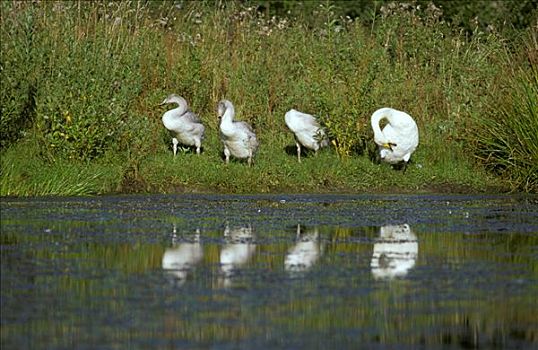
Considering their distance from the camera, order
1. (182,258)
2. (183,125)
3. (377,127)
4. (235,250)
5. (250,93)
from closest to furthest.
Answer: (182,258) → (235,250) → (183,125) → (377,127) → (250,93)

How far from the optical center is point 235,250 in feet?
36.6

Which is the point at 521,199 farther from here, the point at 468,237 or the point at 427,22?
the point at 427,22

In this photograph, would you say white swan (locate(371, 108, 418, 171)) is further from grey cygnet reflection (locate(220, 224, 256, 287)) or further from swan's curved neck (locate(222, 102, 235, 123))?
grey cygnet reflection (locate(220, 224, 256, 287))

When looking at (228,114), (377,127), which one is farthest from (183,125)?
(377,127)

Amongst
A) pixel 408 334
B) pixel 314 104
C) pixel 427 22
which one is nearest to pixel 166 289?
pixel 408 334

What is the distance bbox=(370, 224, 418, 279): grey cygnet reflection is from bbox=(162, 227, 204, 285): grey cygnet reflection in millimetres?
1407

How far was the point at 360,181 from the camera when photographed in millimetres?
16453

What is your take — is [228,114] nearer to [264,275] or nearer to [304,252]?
[304,252]

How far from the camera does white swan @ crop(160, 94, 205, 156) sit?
655 inches

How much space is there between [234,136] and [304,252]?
5276 mm

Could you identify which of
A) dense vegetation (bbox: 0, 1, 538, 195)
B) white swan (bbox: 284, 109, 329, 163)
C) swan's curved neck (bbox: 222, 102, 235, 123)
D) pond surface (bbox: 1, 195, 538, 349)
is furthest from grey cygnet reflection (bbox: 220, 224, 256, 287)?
A: white swan (bbox: 284, 109, 329, 163)

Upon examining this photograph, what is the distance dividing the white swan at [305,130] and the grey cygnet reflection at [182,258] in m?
5.27

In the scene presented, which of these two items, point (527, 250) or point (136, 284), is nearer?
point (136, 284)

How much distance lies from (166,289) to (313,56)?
10.1 metres
